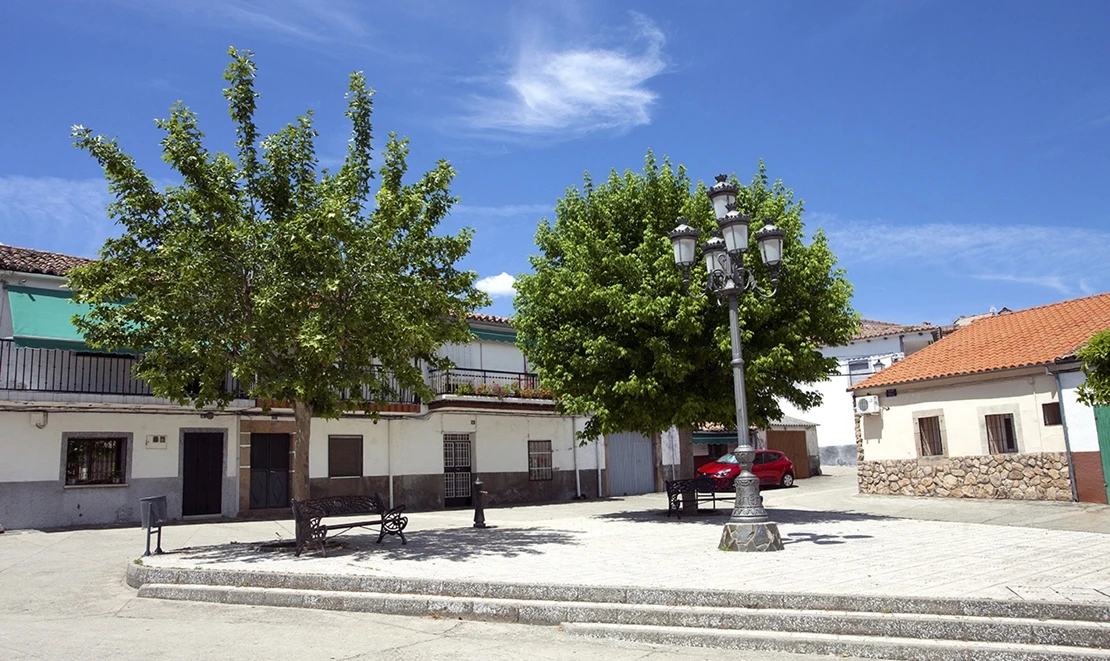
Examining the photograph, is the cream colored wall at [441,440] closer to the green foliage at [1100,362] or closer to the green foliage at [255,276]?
the green foliage at [255,276]

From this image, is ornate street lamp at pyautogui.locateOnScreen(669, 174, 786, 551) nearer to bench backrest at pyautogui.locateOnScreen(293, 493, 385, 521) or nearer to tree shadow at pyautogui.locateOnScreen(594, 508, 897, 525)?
tree shadow at pyautogui.locateOnScreen(594, 508, 897, 525)

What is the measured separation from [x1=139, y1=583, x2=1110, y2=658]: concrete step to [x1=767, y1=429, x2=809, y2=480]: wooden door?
25.9 metres

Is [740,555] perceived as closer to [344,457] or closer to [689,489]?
[689,489]

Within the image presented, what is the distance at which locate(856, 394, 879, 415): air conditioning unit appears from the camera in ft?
69.7

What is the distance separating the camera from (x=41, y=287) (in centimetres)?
1680

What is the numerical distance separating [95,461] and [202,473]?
2304mm

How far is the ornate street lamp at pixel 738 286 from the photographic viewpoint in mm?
10008

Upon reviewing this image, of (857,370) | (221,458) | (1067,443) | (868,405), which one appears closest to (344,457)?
(221,458)

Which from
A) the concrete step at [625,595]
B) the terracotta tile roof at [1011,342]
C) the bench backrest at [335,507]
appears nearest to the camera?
the concrete step at [625,595]

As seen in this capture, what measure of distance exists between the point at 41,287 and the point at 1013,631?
1829 centimetres

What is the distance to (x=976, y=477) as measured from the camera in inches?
742

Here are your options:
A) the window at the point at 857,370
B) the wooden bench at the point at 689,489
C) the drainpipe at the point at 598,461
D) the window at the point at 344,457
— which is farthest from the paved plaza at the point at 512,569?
the window at the point at 857,370

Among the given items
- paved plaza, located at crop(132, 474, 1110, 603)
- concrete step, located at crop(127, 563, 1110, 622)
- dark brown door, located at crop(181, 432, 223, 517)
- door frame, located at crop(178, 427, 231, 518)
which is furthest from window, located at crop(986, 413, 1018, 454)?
dark brown door, located at crop(181, 432, 223, 517)

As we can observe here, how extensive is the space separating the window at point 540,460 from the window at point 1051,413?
13491mm
